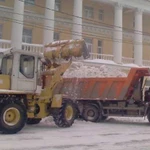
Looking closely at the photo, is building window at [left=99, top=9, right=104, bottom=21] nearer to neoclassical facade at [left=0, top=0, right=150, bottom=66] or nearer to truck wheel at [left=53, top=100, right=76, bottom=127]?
neoclassical facade at [left=0, top=0, right=150, bottom=66]

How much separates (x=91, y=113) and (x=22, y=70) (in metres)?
5.34

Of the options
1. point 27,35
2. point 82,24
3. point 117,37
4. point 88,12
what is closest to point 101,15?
point 88,12

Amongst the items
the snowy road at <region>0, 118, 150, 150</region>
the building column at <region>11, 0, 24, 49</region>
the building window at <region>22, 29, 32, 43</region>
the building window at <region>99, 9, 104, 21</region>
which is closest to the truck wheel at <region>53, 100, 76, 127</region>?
the snowy road at <region>0, 118, 150, 150</region>

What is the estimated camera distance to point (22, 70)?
11.1 meters

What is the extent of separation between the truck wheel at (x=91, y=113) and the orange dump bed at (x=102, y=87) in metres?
0.49

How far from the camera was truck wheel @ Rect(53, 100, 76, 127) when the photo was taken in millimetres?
12195

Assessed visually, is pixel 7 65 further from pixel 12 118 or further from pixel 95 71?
pixel 95 71

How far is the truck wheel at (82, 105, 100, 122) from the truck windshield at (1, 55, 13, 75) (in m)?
5.47

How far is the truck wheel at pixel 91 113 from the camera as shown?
15158 millimetres

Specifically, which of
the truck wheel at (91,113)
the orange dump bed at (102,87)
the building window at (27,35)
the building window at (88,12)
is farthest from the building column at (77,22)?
the truck wheel at (91,113)

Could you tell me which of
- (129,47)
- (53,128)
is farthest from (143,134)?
(129,47)

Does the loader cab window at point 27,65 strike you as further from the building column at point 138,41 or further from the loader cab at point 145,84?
the building column at point 138,41

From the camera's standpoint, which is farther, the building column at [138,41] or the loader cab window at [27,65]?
the building column at [138,41]

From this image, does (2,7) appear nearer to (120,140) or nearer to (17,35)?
(17,35)
